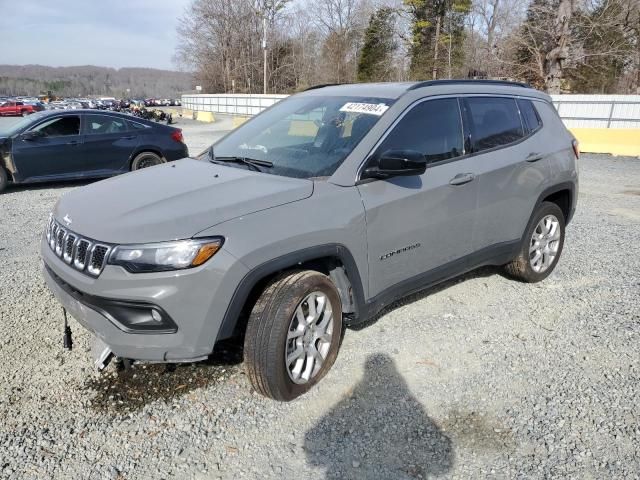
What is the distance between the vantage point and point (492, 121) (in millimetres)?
3965

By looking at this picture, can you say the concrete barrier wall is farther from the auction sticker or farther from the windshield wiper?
the auction sticker

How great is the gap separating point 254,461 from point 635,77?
39.6 m

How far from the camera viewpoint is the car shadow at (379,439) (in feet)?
7.97

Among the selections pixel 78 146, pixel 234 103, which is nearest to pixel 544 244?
pixel 78 146

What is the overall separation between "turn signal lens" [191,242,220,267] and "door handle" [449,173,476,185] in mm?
1815

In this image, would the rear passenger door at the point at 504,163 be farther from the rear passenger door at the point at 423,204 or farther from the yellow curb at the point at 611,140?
the yellow curb at the point at 611,140

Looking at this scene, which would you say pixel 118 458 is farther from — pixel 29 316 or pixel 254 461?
pixel 29 316

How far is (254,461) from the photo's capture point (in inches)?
97.5

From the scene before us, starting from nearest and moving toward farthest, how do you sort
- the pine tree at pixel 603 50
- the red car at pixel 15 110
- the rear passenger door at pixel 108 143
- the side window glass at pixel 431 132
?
the side window glass at pixel 431 132
the rear passenger door at pixel 108 143
the pine tree at pixel 603 50
the red car at pixel 15 110

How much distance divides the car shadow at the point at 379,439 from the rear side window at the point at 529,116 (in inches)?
103

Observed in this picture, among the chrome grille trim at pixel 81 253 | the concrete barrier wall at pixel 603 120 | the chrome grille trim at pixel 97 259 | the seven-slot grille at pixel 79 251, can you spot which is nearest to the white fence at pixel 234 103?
the concrete barrier wall at pixel 603 120

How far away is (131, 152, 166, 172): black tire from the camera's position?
9.29 meters

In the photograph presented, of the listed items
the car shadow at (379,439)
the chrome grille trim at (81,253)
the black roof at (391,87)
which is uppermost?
the black roof at (391,87)

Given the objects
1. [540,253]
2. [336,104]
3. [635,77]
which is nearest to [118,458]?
[336,104]
